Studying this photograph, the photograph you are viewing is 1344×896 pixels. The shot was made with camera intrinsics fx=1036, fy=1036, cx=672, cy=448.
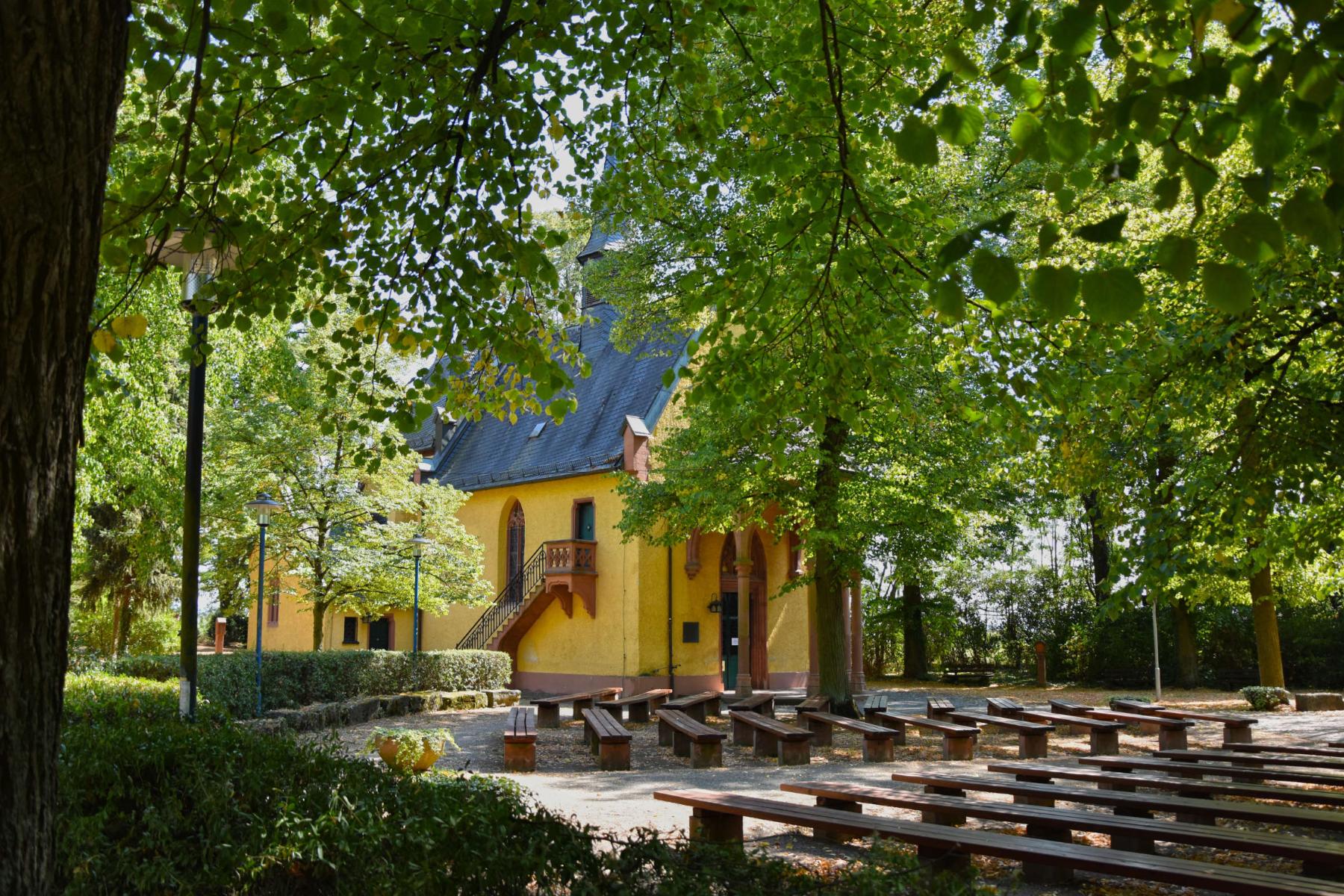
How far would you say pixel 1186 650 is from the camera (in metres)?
29.0

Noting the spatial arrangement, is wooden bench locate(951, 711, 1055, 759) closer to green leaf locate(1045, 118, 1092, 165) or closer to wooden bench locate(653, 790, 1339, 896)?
wooden bench locate(653, 790, 1339, 896)

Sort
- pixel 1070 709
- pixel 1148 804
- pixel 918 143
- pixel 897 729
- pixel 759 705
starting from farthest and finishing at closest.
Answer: pixel 759 705 → pixel 1070 709 → pixel 897 729 → pixel 1148 804 → pixel 918 143

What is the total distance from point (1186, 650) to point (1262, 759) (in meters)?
22.0

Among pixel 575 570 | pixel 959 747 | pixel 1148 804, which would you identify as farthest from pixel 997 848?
pixel 575 570

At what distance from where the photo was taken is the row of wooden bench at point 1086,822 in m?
5.12

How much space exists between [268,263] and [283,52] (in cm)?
121

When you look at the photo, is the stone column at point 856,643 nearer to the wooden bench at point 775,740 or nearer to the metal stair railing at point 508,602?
the metal stair railing at point 508,602

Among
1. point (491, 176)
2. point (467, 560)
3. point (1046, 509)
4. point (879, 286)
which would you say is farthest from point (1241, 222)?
point (1046, 509)

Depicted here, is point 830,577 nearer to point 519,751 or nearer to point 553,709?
point 553,709

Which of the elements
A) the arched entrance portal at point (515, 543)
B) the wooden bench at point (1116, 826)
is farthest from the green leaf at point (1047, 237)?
the arched entrance portal at point (515, 543)

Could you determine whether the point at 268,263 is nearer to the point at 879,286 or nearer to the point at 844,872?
the point at 879,286

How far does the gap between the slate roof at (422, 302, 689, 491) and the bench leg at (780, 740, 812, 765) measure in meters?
11.4

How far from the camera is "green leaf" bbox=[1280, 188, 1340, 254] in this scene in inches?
113

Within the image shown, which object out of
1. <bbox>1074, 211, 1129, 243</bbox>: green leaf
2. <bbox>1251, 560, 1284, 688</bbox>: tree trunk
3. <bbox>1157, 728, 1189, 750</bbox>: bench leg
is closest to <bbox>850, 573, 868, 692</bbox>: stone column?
<bbox>1251, 560, 1284, 688</bbox>: tree trunk
